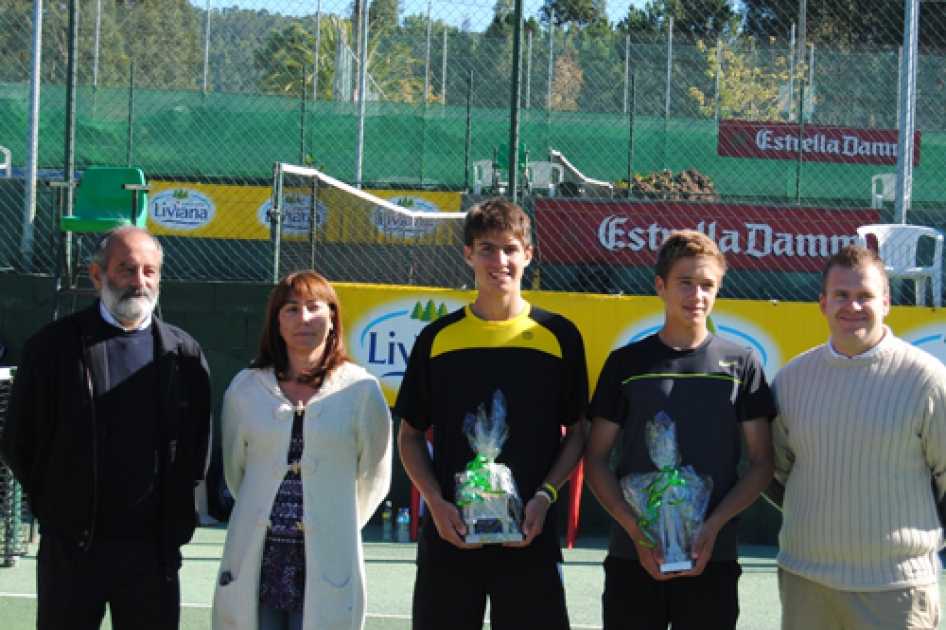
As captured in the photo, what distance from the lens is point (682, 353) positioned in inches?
131

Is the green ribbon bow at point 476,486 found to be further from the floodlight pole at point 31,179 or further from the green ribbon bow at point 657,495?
the floodlight pole at point 31,179

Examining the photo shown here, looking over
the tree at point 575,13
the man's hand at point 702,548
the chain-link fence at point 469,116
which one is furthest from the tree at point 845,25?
the man's hand at point 702,548

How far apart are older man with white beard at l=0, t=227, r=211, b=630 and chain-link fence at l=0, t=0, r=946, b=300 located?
29.6 feet

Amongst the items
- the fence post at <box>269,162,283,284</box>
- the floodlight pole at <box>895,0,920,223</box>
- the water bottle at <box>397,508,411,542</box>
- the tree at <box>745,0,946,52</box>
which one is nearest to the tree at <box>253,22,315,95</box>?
the tree at <box>745,0,946,52</box>

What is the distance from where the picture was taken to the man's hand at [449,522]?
313 cm

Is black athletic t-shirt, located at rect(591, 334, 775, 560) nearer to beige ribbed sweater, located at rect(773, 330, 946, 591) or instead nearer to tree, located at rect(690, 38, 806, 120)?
beige ribbed sweater, located at rect(773, 330, 946, 591)

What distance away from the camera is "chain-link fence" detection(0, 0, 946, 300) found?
14305 millimetres

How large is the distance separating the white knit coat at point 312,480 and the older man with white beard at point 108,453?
19cm

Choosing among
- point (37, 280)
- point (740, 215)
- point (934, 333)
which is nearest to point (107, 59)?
point (37, 280)

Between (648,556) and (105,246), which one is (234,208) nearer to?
(105,246)

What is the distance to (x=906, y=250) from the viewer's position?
28.9ft

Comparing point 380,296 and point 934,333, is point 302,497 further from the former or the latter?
point 934,333

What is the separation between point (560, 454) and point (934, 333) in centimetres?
442

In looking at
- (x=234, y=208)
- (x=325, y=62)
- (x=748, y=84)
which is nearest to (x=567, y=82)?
(x=748, y=84)
